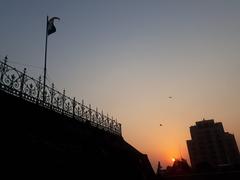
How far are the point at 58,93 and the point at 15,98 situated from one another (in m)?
3.56

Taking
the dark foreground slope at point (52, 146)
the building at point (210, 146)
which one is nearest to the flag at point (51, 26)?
the dark foreground slope at point (52, 146)

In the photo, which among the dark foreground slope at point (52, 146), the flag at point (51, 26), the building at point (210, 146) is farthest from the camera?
the building at point (210, 146)

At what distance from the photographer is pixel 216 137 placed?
107 metres

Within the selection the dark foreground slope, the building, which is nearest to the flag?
the dark foreground slope

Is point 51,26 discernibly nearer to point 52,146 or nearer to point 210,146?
point 52,146

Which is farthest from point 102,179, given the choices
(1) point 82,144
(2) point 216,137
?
(2) point 216,137

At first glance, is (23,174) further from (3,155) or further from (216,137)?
(216,137)

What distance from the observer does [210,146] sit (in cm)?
10538

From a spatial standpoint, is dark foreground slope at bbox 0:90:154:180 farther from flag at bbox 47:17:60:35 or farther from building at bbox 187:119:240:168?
building at bbox 187:119:240:168

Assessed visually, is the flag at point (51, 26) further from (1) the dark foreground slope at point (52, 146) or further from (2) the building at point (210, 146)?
(2) the building at point (210, 146)

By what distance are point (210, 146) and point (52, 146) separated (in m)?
108

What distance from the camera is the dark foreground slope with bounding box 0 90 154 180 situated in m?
8.38

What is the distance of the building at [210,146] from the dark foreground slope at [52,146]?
318 feet

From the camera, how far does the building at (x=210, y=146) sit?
102938mm
